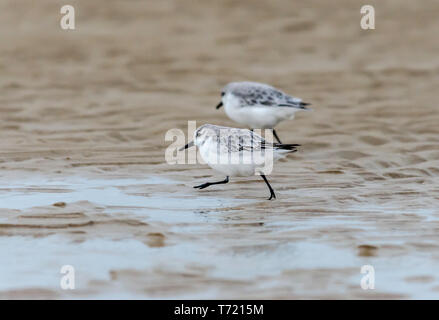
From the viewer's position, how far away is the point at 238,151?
9.83 metres

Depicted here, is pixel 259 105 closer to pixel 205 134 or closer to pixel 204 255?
pixel 205 134

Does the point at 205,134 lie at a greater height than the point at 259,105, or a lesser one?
lesser

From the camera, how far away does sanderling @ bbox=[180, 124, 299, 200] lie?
9820mm

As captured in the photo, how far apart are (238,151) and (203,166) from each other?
2.30m

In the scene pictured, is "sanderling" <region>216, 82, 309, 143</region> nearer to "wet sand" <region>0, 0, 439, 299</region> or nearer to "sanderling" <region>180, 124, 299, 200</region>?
"wet sand" <region>0, 0, 439, 299</region>

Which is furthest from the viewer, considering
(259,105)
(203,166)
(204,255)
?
(259,105)

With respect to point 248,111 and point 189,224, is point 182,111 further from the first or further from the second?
point 189,224

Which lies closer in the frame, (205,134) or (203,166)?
(205,134)

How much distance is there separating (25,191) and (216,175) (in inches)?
93.5

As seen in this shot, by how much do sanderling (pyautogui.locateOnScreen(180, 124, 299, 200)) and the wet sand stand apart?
0.38m

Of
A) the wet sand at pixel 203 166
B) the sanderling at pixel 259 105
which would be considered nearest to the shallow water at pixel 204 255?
the wet sand at pixel 203 166

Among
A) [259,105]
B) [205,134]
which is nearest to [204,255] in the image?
[205,134]

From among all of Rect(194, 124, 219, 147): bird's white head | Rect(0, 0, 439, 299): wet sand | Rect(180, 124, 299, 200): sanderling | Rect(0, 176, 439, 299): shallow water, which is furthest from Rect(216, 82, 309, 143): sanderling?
Rect(0, 176, 439, 299): shallow water

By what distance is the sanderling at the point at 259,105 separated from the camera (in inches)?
489
